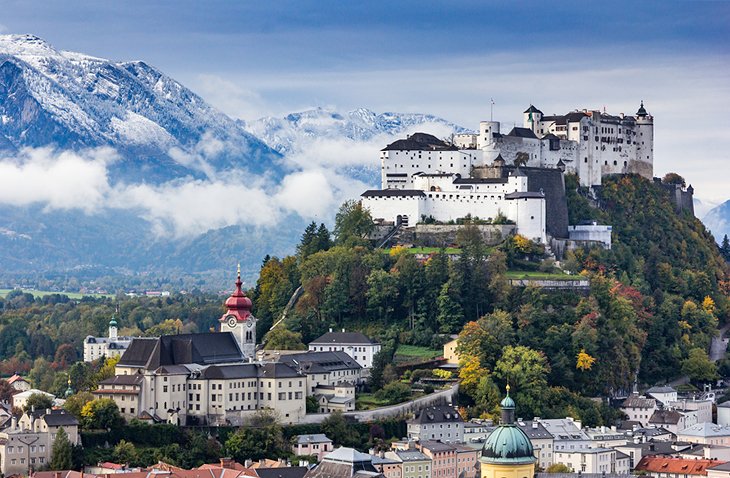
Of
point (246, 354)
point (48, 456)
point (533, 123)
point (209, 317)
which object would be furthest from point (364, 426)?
point (209, 317)

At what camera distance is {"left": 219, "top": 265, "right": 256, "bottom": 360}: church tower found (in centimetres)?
9575

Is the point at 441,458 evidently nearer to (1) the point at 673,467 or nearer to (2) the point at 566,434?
(2) the point at 566,434

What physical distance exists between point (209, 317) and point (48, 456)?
278 ft

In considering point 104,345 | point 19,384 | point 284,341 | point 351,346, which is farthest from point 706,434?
point 104,345

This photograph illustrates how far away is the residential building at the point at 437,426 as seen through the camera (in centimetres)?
9019

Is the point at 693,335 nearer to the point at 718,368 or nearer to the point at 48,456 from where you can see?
the point at 718,368

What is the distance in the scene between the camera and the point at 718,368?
115 m

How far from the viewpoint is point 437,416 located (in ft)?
299

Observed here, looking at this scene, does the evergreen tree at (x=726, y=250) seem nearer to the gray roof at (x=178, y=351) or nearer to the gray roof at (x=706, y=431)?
the gray roof at (x=706, y=431)

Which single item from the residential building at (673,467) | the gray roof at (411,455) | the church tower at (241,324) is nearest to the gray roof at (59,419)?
the church tower at (241,324)

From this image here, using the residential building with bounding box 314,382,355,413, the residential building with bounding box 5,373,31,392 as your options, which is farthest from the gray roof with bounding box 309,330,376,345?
the residential building with bounding box 5,373,31,392

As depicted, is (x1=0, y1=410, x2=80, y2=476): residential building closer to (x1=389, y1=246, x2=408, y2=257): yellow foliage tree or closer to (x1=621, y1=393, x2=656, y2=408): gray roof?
(x1=389, y1=246, x2=408, y2=257): yellow foliage tree

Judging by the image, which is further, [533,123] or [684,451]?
[533,123]

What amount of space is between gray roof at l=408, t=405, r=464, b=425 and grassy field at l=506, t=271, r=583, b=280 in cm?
1810
